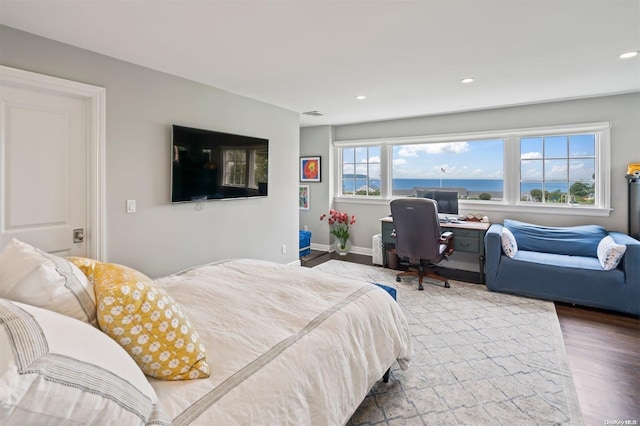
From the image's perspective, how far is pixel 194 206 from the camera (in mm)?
3434

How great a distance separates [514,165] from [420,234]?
1.90m

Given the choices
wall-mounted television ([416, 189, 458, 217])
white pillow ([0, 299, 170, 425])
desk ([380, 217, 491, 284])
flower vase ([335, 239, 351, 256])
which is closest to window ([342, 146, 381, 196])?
flower vase ([335, 239, 351, 256])

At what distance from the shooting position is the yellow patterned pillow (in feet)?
3.68

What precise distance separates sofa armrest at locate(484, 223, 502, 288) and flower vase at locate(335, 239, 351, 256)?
8.23ft

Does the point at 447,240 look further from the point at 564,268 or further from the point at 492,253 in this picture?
the point at 564,268

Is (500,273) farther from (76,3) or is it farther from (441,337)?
(76,3)

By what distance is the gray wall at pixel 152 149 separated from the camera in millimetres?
2482

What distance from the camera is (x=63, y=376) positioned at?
2.36 ft

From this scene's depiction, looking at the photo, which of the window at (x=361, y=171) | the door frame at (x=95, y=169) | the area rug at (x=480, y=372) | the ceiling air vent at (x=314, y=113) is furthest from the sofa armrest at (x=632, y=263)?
the door frame at (x=95, y=169)

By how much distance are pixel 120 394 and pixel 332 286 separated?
143 cm

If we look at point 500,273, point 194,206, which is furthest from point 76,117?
point 500,273

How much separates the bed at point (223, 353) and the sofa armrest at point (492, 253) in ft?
7.64

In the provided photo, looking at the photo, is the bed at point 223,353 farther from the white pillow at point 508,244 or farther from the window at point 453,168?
the window at point 453,168

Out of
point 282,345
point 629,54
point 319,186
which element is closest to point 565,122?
point 629,54
